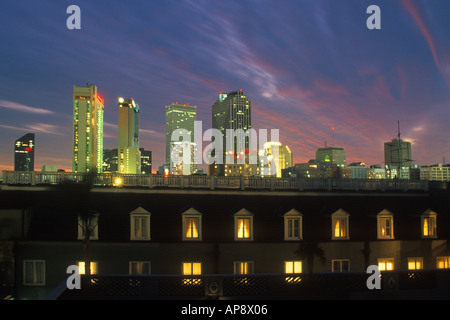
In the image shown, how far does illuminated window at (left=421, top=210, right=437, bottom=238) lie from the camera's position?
23266 millimetres

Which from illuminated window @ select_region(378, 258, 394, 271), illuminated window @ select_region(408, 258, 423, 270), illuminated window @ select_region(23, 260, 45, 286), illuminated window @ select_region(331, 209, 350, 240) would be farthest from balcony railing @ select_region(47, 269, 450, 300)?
illuminated window @ select_region(23, 260, 45, 286)

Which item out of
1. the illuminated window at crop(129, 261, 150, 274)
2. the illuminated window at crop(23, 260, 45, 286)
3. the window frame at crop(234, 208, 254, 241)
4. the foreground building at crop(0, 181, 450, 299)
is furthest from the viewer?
the window frame at crop(234, 208, 254, 241)

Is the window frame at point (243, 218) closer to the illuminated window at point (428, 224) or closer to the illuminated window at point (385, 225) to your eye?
the illuminated window at point (385, 225)

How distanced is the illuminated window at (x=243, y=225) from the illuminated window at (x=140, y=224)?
6165mm

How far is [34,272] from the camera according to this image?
20422 millimetres

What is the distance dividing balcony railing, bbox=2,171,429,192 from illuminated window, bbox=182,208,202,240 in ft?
8.10

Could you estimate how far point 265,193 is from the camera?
2344 cm

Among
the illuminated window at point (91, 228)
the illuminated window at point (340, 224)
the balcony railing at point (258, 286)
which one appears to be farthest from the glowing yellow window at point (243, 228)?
the illuminated window at point (91, 228)

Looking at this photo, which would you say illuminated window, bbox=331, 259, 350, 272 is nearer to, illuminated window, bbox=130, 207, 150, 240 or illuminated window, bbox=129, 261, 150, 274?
illuminated window, bbox=129, 261, 150, 274

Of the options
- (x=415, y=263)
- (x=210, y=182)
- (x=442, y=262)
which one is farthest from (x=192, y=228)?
(x=442, y=262)
